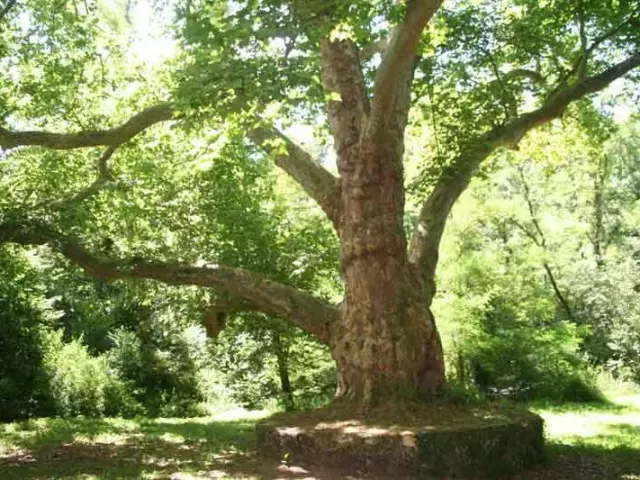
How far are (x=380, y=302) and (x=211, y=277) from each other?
119 inches

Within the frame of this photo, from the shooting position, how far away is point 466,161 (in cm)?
1110

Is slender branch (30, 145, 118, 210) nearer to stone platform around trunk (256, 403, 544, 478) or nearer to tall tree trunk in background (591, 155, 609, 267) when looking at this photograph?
stone platform around trunk (256, 403, 544, 478)

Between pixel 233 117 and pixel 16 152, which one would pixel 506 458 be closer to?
pixel 233 117

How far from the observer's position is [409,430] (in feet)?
26.2

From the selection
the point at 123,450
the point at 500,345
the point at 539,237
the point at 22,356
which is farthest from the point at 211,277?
the point at 539,237

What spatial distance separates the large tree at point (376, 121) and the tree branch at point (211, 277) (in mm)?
23

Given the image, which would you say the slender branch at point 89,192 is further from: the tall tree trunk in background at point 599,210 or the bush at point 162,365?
the tall tree trunk in background at point 599,210

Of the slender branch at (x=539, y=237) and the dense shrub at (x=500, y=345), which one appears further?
the slender branch at (x=539, y=237)

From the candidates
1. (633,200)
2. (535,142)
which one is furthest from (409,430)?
(633,200)

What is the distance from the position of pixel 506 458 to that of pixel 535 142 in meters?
10.3

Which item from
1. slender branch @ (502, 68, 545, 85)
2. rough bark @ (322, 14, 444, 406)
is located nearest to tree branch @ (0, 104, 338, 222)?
rough bark @ (322, 14, 444, 406)

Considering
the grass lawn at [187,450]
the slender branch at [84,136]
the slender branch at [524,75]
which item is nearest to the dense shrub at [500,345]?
the grass lawn at [187,450]

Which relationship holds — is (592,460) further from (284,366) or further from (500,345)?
(500,345)

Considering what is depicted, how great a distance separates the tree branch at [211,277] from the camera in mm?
10477
